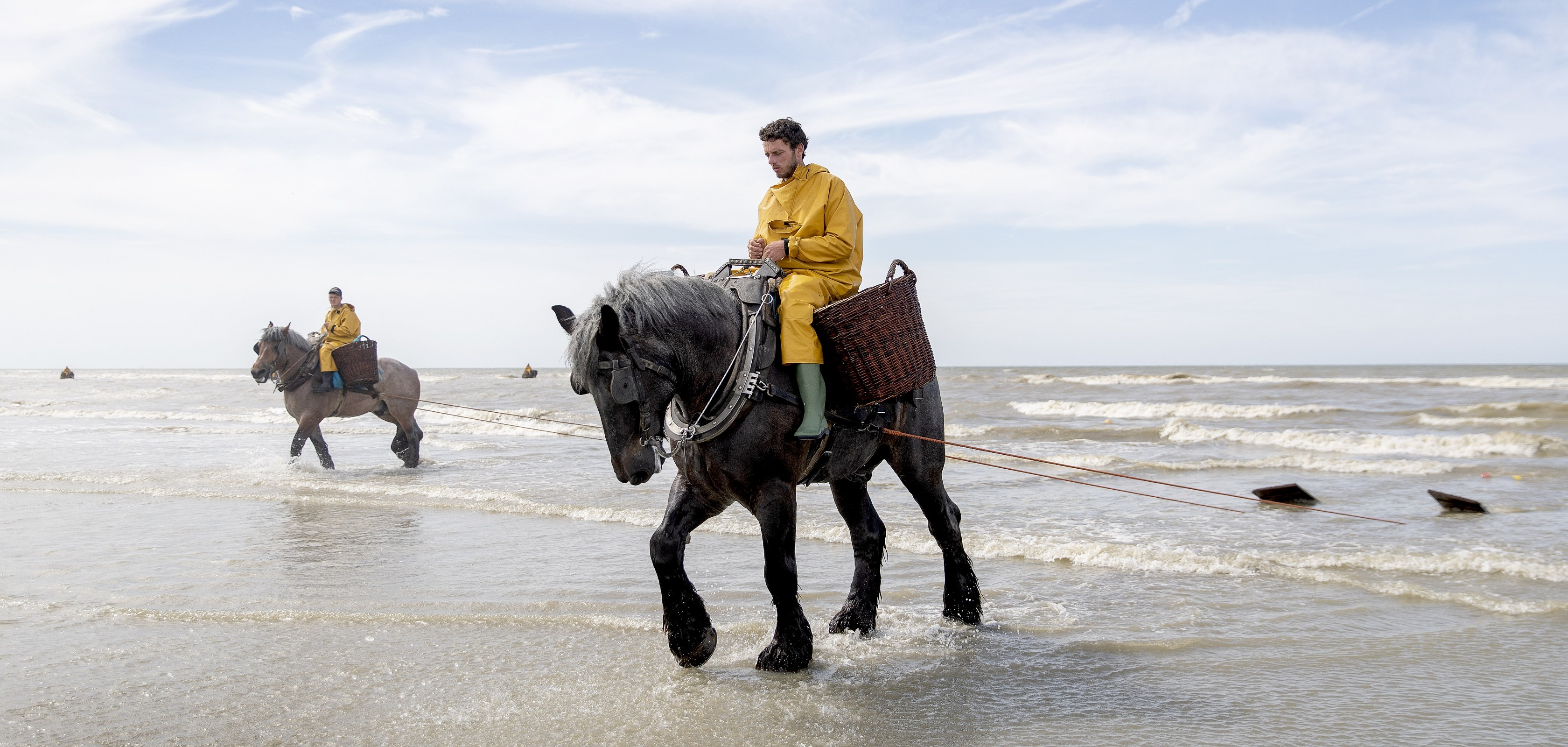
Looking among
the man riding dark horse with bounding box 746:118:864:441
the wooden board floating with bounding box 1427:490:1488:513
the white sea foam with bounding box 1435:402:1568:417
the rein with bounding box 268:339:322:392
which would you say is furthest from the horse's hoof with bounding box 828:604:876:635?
the white sea foam with bounding box 1435:402:1568:417

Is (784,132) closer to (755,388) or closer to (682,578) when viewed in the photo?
(755,388)

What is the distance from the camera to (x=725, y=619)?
5.25 m

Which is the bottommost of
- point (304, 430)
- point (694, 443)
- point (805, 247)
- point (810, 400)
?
point (304, 430)

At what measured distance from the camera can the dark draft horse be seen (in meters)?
3.46

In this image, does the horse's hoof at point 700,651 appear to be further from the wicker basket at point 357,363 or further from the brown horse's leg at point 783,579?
the wicker basket at point 357,363

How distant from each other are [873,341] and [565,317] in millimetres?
1373

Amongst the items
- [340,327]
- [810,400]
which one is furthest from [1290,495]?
[340,327]

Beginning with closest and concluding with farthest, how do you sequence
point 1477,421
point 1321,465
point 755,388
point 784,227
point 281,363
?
point 755,388
point 784,227
point 1321,465
point 281,363
point 1477,421

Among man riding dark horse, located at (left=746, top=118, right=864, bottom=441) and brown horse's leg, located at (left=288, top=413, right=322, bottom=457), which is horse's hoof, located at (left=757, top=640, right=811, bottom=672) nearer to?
man riding dark horse, located at (left=746, top=118, right=864, bottom=441)

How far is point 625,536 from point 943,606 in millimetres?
3381

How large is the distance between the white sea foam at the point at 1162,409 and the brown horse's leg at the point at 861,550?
21.9 m

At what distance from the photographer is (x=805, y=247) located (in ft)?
13.9

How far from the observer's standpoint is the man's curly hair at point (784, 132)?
4.25 m

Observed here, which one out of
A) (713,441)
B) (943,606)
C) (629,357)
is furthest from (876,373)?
(943,606)
